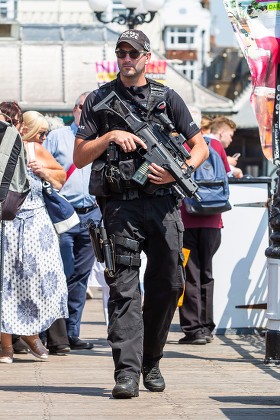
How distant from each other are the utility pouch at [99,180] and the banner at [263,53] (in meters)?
1.96

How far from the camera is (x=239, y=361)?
981cm

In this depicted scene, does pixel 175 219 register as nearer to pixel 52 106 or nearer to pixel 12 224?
pixel 12 224

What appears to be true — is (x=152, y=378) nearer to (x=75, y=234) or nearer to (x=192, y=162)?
(x=192, y=162)

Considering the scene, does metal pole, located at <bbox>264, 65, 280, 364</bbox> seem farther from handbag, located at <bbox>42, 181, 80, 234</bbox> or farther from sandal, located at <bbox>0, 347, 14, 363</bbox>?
sandal, located at <bbox>0, 347, 14, 363</bbox>

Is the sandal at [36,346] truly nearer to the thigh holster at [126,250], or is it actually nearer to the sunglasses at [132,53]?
the thigh holster at [126,250]

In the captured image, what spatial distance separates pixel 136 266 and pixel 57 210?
7.04 ft

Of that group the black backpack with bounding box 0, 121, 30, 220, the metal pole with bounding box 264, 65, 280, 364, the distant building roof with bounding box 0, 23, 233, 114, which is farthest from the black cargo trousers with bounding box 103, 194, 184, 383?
the distant building roof with bounding box 0, 23, 233, 114

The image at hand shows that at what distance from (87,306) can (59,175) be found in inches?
204

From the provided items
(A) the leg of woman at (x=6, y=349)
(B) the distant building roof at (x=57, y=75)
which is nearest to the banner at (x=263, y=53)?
(A) the leg of woman at (x=6, y=349)

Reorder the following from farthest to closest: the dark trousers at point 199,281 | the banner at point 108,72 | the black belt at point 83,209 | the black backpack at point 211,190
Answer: the banner at point 108,72
the dark trousers at point 199,281
the black backpack at point 211,190
the black belt at point 83,209

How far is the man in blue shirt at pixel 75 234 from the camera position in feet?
34.8

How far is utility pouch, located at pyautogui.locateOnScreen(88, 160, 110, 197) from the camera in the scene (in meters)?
7.84

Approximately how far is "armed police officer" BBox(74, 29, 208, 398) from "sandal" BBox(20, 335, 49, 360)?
1.91 meters

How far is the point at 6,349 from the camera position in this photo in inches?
380
